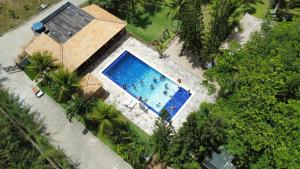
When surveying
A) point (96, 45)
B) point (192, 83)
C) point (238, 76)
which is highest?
point (238, 76)

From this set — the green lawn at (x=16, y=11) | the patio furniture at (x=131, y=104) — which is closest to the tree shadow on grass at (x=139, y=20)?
the green lawn at (x=16, y=11)

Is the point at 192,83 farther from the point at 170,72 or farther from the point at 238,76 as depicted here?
the point at 238,76

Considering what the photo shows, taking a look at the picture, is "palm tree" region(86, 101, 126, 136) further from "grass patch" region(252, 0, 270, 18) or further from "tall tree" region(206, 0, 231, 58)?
"grass patch" region(252, 0, 270, 18)

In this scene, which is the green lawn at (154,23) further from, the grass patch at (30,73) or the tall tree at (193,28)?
the grass patch at (30,73)

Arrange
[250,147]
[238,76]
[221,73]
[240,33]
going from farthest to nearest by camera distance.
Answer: [240,33] < [221,73] < [238,76] < [250,147]

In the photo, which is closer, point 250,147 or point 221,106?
point 250,147

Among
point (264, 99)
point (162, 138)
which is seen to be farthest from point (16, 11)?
point (264, 99)

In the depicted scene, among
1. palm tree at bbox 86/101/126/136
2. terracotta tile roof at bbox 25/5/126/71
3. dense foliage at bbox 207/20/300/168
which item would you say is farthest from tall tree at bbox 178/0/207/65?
palm tree at bbox 86/101/126/136

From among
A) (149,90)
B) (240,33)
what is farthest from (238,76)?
(240,33)
